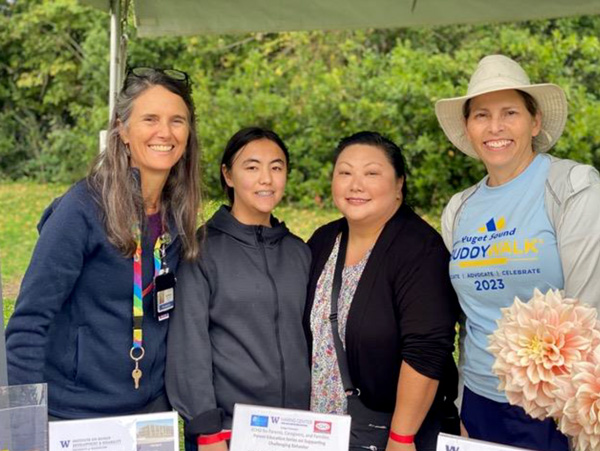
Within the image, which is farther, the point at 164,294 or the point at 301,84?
the point at 301,84

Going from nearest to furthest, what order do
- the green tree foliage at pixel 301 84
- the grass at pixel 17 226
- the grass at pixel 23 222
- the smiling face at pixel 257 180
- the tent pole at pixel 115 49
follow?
the smiling face at pixel 257 180
the tent pole at pixel 115 49
the grass at pixel 17 226
the grass at pixel 23 222
the green tree foliage at pixel 301 84

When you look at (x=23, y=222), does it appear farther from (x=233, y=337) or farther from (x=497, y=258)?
(x=497, y=258)

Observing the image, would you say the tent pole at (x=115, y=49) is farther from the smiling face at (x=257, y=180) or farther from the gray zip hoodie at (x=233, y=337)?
the gray zip hoodie at (x=233, y=337)

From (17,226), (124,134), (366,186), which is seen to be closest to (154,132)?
(124,134)

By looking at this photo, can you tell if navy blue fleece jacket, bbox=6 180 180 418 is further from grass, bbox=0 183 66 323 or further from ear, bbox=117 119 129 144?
grass, bbox=0 183 66 323

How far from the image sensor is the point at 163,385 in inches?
89.3

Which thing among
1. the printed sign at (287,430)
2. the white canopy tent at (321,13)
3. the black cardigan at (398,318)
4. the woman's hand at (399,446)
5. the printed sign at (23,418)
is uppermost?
the white canopy tent at (321,13)

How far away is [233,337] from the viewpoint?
2293mm

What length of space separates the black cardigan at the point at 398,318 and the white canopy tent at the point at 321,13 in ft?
7.18

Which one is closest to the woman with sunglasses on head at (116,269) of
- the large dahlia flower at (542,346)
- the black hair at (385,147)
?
the black hair at (385,147)

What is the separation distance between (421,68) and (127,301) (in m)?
8.80

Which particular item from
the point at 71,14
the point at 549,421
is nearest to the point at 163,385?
the point at 549,421

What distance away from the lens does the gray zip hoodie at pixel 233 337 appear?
7.30ft

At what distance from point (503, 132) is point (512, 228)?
304 mm
